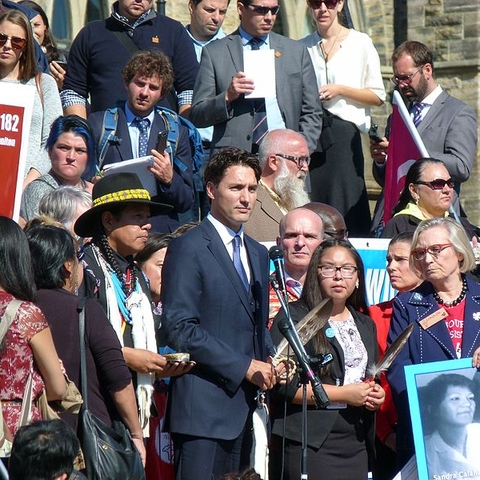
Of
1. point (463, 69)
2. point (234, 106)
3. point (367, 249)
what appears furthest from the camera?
point (463, 69)

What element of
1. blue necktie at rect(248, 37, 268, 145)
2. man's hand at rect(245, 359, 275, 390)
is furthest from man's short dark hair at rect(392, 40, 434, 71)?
man's hand at rect(245, 359, 275, 390)

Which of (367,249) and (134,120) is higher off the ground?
(134,120)

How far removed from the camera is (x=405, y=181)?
10.2 metres

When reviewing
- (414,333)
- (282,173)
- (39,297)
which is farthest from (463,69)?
(39,297)

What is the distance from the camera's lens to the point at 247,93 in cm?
1031

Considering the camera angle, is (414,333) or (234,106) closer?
(414,333)

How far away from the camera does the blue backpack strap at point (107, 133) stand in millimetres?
9625

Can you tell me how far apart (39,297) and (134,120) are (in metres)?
3.28

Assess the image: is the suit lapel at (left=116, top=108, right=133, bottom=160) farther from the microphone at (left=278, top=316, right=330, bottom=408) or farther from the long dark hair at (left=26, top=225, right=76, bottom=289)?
the microphone at (left=278, top=316, right=330, bottom=408)

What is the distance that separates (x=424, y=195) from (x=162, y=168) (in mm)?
1902

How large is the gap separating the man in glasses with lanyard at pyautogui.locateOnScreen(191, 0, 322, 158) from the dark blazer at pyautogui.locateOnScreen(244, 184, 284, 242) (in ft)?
3.32

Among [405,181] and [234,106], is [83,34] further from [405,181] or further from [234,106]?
[405,181]

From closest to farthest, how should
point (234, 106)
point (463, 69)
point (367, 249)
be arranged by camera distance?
point (367, 249), point (234, 106), point (463, 69)

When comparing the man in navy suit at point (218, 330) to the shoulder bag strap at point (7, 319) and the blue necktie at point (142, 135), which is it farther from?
the blue necktie at point (142, 135)
